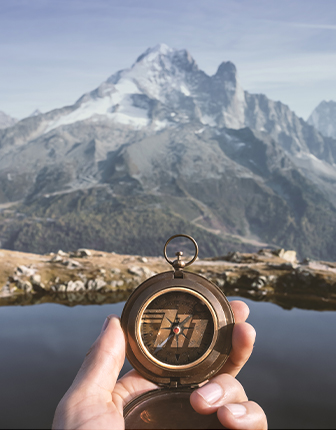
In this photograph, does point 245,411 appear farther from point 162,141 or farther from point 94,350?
point 162,141

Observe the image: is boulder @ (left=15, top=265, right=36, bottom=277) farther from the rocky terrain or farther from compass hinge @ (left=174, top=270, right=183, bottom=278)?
compass hinge @ (left=174, top=270, right=183, bottom=278)

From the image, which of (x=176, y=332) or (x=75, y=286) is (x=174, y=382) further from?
(x=75, y=286)

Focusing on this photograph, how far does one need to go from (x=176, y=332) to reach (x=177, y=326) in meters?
0.04

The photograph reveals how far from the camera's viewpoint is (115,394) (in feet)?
8.39

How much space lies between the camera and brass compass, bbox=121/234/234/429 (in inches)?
97.0

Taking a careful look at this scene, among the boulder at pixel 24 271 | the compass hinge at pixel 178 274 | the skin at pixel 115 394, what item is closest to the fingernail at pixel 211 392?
the skin at pixel 115 394

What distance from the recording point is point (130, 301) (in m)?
2.52

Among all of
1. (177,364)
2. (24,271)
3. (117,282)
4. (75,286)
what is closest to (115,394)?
(177,364)

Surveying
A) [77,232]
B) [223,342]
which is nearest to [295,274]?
[223,342]

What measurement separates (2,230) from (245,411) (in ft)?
315

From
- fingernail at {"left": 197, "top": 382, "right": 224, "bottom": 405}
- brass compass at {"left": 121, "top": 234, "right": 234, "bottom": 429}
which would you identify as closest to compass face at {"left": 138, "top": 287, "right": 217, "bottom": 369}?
brass compass at {"left": 121, "top": 234, "right": 234, "bottom": 429}

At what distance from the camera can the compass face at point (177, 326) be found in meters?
2.48

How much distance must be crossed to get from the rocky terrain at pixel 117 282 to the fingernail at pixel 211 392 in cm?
691

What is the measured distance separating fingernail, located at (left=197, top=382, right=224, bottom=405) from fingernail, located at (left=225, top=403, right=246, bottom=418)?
9 cm
